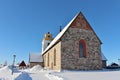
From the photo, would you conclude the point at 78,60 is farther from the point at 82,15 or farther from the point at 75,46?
the point at 82,15

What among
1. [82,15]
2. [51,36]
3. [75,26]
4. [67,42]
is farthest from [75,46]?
[51,36]

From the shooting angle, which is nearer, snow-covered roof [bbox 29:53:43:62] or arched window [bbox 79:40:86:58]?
arched window [bbox 79:40:86:58]

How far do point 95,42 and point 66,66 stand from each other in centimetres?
678

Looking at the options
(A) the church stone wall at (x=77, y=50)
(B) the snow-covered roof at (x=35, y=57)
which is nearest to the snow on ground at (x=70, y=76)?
(A) the church stone wall at (x=77, y=50)

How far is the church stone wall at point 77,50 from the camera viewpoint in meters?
24.2

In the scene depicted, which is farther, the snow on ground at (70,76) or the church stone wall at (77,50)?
the church stone wall at (77,50)

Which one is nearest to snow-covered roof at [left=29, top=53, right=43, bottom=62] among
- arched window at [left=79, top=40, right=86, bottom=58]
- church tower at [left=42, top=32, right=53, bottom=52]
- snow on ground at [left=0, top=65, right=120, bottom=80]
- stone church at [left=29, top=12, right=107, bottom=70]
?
church tower at [left=42, top=32, right=53, bottom=52]

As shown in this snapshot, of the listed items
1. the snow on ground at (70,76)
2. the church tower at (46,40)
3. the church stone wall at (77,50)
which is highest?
the church tower at (46,40)

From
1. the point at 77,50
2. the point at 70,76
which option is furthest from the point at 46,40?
the point at 70,76

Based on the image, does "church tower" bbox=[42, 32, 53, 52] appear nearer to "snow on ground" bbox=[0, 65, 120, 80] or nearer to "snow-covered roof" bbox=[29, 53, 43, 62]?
"snow-covered roof" bbox=[29, 53, 43, 62]

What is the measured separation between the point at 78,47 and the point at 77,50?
0.55m

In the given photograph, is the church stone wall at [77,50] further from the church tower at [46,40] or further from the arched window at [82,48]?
the church tower at [46,40]

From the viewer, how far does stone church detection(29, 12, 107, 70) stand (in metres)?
24.2


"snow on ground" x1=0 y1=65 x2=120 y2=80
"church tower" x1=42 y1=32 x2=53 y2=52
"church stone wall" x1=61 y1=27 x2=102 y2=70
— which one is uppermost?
"church tower" x1=42 y1=32 x2=53 y2=52
